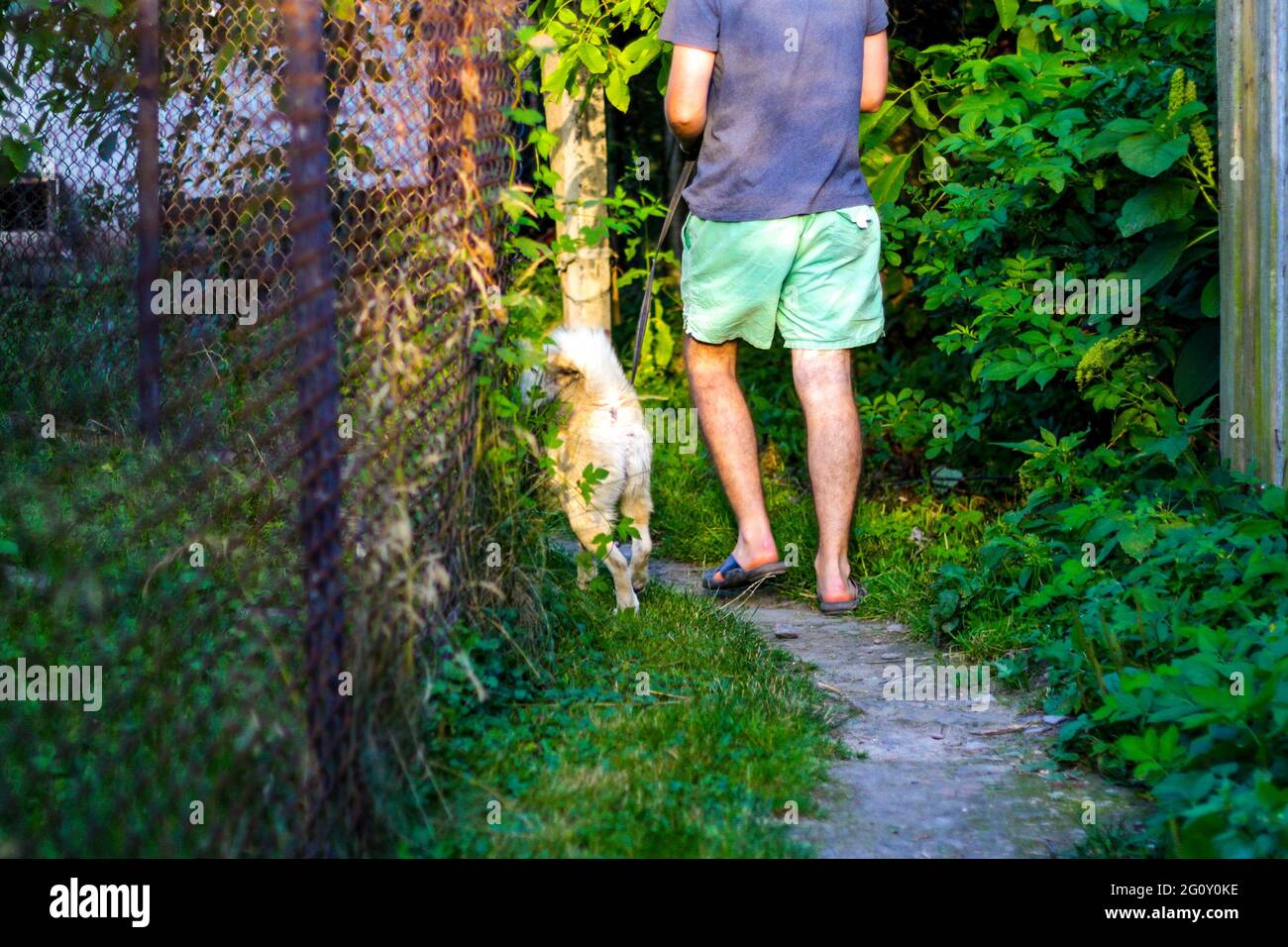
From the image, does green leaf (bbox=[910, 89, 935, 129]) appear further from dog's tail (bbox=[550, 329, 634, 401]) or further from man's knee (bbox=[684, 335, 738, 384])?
dog's tail (bbox=[550, 329, 634, 401])

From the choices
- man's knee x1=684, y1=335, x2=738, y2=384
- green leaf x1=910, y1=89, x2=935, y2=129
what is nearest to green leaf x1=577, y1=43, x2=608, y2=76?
man's knee x1=684, y1=335, x2=738, y2=384

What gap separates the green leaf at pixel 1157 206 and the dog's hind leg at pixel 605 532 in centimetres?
186

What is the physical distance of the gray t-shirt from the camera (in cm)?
416

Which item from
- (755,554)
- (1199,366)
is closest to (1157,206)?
(1199,366)

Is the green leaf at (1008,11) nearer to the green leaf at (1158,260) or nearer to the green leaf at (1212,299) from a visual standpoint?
the green leaf at (1158,260)

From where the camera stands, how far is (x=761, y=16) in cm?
414

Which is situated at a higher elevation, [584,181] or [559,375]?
[584,181]

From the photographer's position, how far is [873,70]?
4.50 meters

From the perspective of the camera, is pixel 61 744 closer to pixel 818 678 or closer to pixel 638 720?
pixel 638 720

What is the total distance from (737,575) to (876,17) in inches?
77.7

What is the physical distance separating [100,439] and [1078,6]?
14.5 feet

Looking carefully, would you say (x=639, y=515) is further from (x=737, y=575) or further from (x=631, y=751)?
(x=631, y=751)

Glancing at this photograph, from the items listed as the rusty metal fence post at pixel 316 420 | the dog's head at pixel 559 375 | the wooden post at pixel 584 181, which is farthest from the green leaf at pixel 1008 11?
the rusty metal fence post at pixel 316 420
